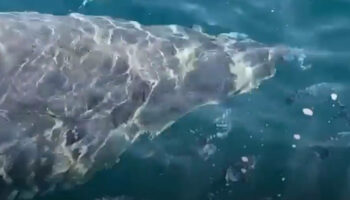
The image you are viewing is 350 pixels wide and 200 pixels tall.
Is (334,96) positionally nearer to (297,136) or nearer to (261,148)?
(297,136)

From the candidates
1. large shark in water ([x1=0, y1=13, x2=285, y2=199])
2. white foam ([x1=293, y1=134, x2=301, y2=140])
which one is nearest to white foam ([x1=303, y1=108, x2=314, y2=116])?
white foam ([x1=293, y1=134, x2=301, y2=140])

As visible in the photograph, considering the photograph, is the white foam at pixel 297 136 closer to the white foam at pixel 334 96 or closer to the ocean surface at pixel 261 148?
the ocean surface at pixel 261 148

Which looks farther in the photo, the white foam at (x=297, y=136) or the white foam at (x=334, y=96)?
the white foam at (x=334, y=96)

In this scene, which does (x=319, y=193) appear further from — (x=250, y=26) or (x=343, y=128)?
(x=250, y=26)

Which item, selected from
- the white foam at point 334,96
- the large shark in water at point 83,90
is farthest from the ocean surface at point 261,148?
the large shark in water at point 83,90

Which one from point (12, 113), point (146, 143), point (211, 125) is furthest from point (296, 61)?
point (12, 113)

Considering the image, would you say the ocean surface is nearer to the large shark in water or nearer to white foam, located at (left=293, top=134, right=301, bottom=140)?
white foam, located at (left=293, top=134, right=301, bottom=140)
